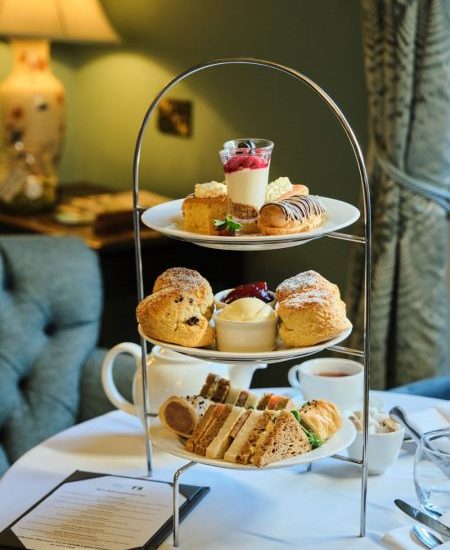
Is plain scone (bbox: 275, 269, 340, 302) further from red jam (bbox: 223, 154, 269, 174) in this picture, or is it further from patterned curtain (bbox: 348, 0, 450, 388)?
patterned curtain (bbox: 348, 0, 450, 388)

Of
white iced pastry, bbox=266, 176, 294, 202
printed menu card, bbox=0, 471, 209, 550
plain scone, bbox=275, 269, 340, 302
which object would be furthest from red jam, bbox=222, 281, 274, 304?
printed menu card, bbox=0, 471, 209, 550

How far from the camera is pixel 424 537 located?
1198mm

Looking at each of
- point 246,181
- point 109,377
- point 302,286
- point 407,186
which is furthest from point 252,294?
point 407,186

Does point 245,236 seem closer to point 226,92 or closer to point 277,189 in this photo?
point 277,189

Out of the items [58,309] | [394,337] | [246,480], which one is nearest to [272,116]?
[394,337]

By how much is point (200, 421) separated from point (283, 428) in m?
0.13

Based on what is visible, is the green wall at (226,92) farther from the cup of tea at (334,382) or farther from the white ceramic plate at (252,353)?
the white ceramic plate at (252,353)

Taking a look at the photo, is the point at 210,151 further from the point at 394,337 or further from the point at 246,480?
the point at 246,480

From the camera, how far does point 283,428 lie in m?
1.22

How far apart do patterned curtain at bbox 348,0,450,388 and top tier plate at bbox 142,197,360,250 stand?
3.58 feet

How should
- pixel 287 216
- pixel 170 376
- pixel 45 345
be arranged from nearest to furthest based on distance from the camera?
pixel 287 216 → pixel 170 376 → pixel 45 345

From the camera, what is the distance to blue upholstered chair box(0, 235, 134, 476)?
1.93 meters

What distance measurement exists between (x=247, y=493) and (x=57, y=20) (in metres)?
2.03

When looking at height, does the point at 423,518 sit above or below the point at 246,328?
below
